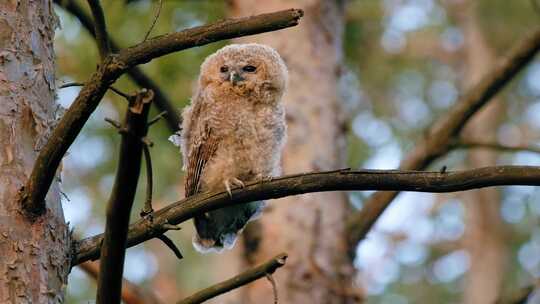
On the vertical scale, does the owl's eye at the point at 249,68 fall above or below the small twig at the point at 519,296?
above

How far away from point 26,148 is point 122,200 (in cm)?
57

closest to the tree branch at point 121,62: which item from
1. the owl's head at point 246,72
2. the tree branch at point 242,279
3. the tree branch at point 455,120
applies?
the tree branch at point 242,279

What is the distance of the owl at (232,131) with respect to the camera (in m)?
3.13

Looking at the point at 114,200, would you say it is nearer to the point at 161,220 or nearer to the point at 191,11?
the point at 161,220

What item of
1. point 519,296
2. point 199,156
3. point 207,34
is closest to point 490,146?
point 519,296

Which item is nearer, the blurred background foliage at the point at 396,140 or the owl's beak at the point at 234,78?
the owl's beak at the point at 234,78

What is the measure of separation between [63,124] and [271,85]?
1.68m

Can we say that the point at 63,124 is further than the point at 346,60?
No

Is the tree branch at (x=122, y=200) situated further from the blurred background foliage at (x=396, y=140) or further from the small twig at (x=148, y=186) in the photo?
the blurred background foliage at (x=396, y=140)

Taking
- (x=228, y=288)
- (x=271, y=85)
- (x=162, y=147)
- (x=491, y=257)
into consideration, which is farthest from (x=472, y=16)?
(x=228, y=288)

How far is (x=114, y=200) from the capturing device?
165 centimetres

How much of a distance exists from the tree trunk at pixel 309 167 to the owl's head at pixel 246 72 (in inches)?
29.9

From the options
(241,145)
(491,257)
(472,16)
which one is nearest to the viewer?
(241,145)

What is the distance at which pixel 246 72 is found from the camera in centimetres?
338
